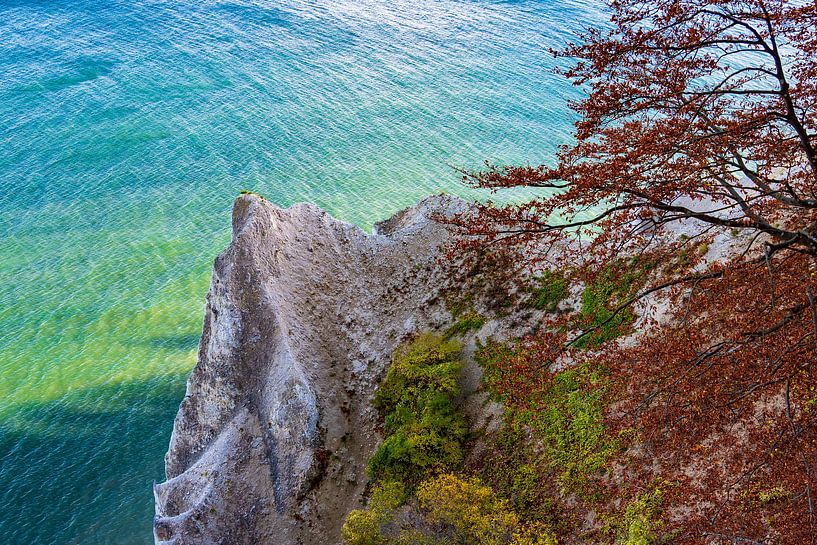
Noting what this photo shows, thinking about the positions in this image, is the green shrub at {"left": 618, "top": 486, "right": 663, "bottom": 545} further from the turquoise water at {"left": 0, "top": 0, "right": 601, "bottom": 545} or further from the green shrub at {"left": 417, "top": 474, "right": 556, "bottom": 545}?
the turquoise water at {"left": 0, "top": 0, "right": 601, "bottom": 545}

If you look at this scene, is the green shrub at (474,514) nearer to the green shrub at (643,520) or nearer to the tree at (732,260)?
the green shrub at (643,520)

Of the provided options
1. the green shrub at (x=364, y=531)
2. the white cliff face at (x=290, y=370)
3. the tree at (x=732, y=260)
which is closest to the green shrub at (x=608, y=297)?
the tree at (x=732, y=260)

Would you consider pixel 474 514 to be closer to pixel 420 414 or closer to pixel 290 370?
pixel 420 414

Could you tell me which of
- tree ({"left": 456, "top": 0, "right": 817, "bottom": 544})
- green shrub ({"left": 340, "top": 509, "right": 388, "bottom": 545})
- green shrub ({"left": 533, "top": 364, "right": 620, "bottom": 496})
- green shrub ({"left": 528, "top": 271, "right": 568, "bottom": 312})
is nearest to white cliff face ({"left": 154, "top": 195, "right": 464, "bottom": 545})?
green shrub ({"left": 340, "top": 509, "right": 388, "bottom": 545})

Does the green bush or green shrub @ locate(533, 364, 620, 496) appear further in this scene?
the green bush

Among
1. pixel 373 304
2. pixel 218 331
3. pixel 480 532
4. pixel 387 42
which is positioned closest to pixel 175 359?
pixel 218 331
